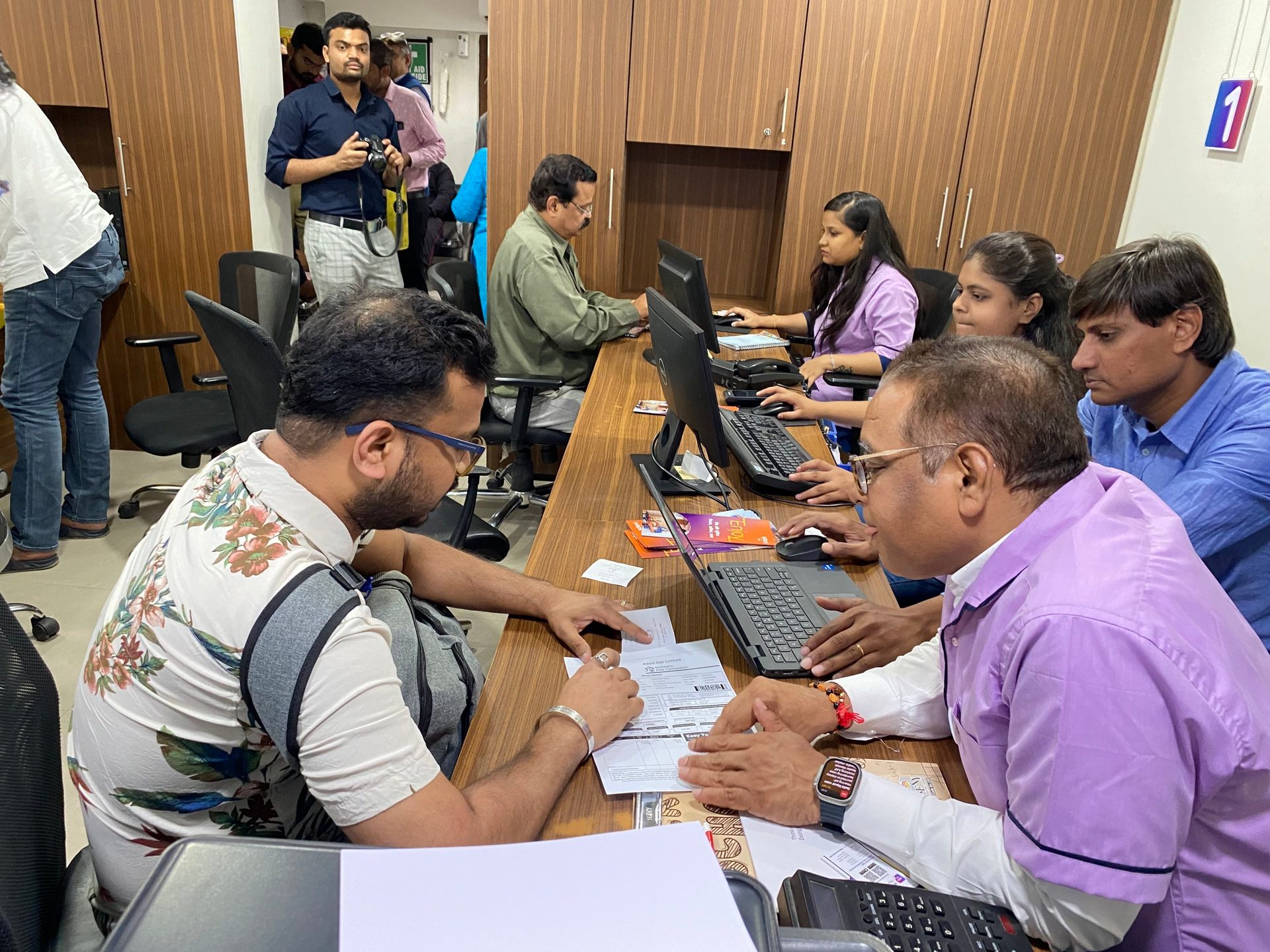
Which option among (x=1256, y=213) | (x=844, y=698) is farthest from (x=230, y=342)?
(x=1256, y=213)

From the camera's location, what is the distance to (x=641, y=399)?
271 centimetres

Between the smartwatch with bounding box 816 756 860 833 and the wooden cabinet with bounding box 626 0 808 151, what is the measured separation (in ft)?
10.2

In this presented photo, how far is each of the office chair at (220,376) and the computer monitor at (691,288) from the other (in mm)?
1224

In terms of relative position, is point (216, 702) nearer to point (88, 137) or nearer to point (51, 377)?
point (51, 377)

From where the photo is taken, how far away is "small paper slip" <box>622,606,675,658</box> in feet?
4.42

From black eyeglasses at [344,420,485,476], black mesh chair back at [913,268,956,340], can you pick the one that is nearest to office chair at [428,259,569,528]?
black mesh chair back at [913,268,956,340]

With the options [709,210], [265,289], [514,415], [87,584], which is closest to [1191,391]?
[514,415]

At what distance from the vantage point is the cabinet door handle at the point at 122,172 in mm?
3553

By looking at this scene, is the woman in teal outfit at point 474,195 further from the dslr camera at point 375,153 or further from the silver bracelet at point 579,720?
the silver bracelet at point 579,720

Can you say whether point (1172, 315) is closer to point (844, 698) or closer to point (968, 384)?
point (968, 384)

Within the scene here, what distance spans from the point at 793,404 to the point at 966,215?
5.48 ft

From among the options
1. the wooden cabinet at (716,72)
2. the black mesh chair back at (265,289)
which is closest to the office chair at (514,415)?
the black mesh chair back at (265,289)

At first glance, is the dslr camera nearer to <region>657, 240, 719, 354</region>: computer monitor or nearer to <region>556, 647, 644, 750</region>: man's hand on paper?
<region>657, 240, 719, 354</region>: computer monitor

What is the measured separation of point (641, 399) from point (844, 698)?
1639 millimetres
